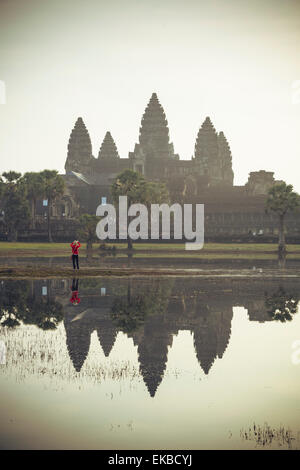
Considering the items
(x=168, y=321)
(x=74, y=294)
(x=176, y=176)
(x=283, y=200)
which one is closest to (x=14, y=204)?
(x=283, y=200)

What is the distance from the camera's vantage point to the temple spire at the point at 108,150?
6073 inches

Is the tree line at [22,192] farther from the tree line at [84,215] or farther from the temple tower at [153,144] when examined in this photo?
the temple tower at [153,144]

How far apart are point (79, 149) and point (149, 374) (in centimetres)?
14326

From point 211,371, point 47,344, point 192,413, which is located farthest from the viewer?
point 47,344

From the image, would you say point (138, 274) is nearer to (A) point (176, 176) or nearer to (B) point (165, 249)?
(B) point (165, 249)

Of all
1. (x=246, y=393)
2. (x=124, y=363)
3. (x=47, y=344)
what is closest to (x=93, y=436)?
(x=246, y=393)

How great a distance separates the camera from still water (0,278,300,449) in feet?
33.4

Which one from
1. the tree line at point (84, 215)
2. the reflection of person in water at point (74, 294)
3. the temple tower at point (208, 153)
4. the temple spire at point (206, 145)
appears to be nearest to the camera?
the reflection of person in water at point (74, 294)

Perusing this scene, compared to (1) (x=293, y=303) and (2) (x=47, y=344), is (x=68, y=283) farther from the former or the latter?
(2) (x=47, y=344)

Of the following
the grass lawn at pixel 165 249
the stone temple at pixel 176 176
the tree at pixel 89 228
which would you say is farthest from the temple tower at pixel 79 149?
the tree at pixel 89 228

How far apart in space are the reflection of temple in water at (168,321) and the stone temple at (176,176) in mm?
77891

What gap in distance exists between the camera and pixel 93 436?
1002cm

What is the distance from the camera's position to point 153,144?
5915 inches

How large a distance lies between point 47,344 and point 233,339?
5.24 metres
